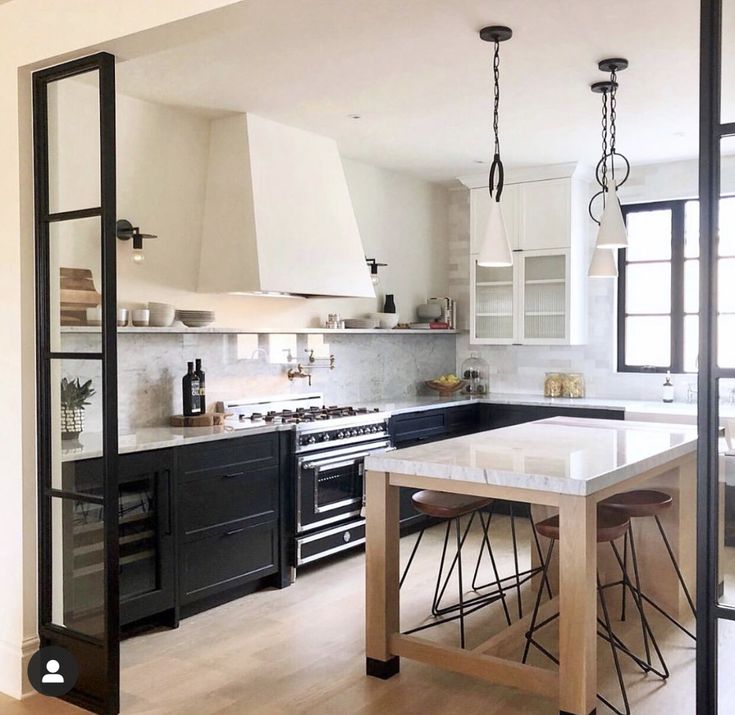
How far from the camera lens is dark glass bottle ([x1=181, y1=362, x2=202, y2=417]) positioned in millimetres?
4801

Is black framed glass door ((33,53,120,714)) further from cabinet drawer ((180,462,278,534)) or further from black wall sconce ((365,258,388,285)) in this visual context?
black wall sconce ((365,258,388,285))

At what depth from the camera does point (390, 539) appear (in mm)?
3498

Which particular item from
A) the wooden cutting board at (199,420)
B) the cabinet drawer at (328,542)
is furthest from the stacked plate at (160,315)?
the cabinet drawer at (328,542)

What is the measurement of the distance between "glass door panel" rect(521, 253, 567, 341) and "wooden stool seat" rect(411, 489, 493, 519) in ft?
9.54

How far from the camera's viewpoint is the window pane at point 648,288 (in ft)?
21.6

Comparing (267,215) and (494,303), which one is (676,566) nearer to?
(267,215)

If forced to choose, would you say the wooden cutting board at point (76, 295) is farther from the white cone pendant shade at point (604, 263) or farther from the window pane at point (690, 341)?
the window pane at point (690, 341)

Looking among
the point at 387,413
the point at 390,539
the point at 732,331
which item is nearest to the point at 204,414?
the point at 387,413

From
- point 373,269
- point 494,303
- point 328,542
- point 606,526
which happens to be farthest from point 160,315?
point 494,303

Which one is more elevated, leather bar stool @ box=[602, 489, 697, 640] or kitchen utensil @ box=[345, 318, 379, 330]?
kitchen utensil @ box=[345, 318, 379, 330]

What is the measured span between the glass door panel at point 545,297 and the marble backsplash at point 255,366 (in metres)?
0.97

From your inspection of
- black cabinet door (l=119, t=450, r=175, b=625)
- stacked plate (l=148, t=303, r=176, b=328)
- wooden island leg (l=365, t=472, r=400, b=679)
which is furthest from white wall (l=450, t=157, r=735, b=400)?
black cabinet door (l=119, t=450, r=175, b=625)

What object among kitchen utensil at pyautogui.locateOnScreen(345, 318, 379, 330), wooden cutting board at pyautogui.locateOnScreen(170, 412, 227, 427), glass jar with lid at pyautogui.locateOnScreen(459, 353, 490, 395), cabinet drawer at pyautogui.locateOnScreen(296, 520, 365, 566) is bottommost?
cabinet drawer at pyautogui.locateOnScreen(296, 520, 365, 566)

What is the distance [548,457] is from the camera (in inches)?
136
